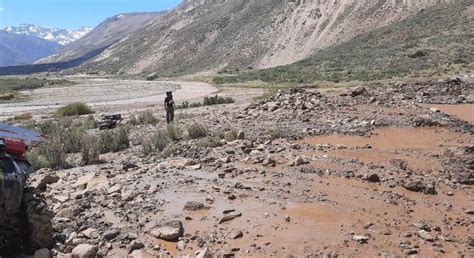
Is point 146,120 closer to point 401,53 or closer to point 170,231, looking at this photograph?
point 170,231

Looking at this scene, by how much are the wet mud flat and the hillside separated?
215 feet

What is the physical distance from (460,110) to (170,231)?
17.9 meters

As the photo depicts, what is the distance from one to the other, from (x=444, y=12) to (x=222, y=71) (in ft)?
130

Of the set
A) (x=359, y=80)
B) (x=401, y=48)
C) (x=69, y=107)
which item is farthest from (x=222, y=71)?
(x=69, y=107)

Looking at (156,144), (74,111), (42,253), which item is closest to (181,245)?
(42,253)

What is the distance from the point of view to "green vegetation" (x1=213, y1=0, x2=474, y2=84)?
47906 millimetres

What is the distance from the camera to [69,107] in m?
35.4

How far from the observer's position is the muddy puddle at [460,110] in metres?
20.5

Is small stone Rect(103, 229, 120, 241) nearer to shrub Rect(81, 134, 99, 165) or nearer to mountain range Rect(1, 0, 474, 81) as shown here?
shrub Rect(81, 134, 99, 165)

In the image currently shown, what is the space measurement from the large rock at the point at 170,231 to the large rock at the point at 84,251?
1.02m

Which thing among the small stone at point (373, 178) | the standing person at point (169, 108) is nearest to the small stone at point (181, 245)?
the small stone at point (373, 178)

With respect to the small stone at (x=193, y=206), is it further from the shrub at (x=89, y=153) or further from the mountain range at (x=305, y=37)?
the mountain range at (x=305, y=37)

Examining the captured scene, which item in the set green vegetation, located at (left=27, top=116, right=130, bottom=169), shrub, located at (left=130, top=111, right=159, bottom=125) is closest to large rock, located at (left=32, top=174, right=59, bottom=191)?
green vegetation, located at (left=27, top=116, right=130, bottom=169)

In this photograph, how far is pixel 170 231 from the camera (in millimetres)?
8031
